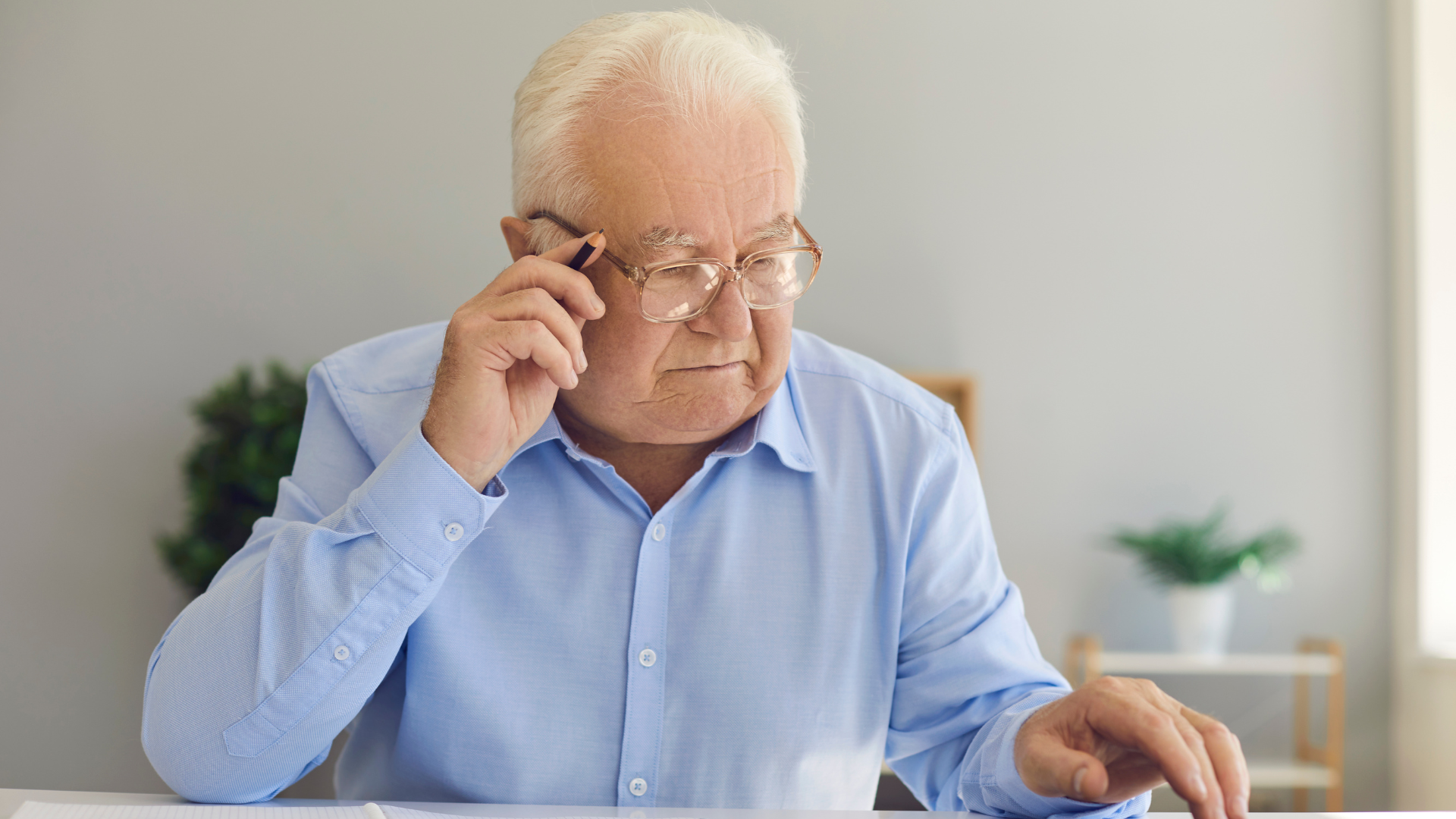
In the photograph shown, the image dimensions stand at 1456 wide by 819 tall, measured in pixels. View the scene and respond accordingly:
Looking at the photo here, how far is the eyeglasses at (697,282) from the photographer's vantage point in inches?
35.3

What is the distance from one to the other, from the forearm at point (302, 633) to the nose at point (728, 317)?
262mm

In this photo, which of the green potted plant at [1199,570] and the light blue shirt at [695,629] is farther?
the green potted plant at [1199,570]

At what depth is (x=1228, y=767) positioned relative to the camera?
0.64m

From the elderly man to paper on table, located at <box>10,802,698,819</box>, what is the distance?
89 millimetres

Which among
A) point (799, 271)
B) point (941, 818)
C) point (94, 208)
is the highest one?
point (94, 208)

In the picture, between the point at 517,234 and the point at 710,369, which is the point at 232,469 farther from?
the point at 710,369

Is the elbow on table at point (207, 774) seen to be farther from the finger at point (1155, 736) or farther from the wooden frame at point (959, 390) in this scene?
the wooden frame at point (959, 390)

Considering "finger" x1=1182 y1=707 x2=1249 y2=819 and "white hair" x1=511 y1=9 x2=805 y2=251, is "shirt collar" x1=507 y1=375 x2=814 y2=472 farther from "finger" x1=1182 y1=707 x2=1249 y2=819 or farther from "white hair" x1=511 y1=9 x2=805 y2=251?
"finger" x1=1182 y1=707 x2=1249 y2=819

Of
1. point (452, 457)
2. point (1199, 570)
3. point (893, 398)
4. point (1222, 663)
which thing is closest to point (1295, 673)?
point (1222, 663)

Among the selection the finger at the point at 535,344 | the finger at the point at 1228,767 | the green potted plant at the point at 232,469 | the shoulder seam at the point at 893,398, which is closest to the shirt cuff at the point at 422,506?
the finger at the point at 535,344

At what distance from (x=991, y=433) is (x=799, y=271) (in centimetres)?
240

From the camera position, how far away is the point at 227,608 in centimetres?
81

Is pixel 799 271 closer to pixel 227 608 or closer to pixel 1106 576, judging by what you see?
pixel 227 608

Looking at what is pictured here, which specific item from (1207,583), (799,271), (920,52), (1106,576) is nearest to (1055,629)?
(1106,576)
